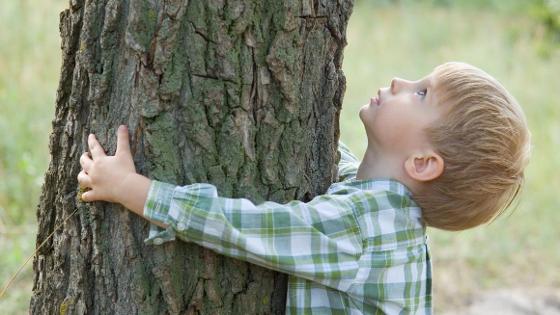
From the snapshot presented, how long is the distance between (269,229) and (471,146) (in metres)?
0.65

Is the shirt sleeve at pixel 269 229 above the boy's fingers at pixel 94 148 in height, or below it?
below

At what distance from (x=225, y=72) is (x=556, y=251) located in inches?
168

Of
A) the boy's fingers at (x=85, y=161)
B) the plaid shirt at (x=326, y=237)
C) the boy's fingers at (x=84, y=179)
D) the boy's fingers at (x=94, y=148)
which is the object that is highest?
the boy's fingers at (x=94, y=148)

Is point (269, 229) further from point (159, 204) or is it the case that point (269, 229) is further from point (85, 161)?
point (85, 161)

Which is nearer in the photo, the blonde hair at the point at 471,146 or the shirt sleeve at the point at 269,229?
the shirt sleeve at the point at 269,229

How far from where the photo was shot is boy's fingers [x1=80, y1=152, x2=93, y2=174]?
198 cm

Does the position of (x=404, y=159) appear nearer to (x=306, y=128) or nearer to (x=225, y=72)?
(x=306, y=128)

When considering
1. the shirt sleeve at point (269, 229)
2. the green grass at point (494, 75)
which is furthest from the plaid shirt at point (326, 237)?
the green grass at point (494, 75)

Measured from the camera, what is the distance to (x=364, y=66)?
29.0 ft

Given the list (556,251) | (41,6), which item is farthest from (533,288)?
(41,6)

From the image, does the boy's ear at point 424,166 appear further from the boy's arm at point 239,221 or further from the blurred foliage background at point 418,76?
the blurred foliage background at point 418,76

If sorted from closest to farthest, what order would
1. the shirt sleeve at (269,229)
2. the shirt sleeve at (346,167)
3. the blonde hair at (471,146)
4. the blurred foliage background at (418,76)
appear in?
the shirt sleeve at (269,229)
the blonde hair at (471,146)
the shirt sleeve at (346,167)
the blurred foliage background at (418,76)

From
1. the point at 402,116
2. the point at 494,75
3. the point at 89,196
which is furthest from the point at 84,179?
the point at 494,75

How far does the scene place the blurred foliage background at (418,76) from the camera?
4.84 m
